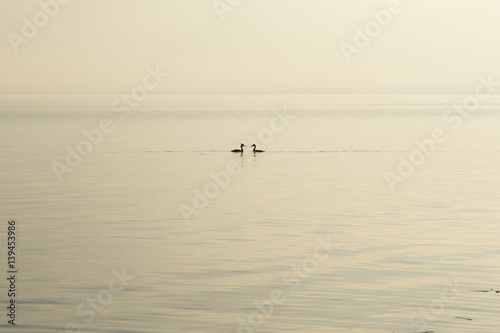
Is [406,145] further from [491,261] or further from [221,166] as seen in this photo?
[491,261]

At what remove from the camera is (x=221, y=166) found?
186ft

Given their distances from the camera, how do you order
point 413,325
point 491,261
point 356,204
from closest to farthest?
point 413,325 < point 491,261 < point 356,204

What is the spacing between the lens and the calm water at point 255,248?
2009 centimetres

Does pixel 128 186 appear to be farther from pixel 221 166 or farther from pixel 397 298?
pixel 397 298

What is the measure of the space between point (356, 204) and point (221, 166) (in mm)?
20314

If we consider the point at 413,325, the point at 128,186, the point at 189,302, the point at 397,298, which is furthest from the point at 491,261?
the point at 128,186

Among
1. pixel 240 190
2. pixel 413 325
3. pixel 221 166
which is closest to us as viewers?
pixel 413 325

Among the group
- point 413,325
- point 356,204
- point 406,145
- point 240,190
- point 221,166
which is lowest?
point 413,325

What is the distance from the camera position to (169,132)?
330 ft

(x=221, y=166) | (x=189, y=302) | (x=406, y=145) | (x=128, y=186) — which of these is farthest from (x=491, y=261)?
(x=406, y=145)

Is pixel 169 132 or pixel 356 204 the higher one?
pixel 169 132

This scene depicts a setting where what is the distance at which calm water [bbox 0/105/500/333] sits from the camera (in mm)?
20094

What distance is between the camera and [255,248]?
2748cm

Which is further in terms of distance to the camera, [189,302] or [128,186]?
[128,186]
